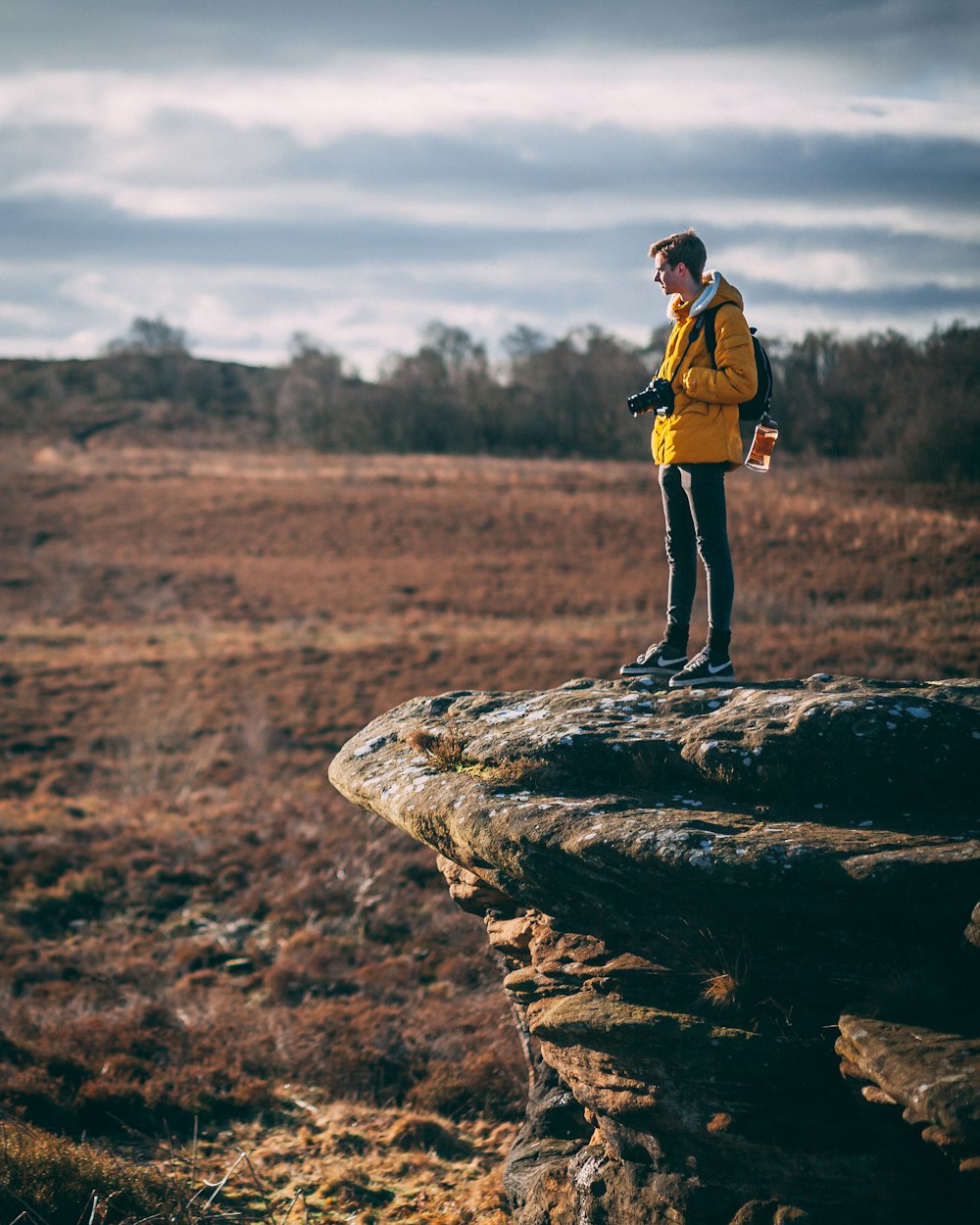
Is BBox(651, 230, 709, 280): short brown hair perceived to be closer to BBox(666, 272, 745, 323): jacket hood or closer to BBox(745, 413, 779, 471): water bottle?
BBox(666, 272, 745, 323): jacket hood

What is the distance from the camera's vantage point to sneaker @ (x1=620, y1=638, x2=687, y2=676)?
20.8ft

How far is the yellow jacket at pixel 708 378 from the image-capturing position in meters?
5.38

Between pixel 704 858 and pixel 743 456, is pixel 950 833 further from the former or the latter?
pixel 743 456

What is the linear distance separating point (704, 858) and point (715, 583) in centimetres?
202

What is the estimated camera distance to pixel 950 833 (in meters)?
4.36

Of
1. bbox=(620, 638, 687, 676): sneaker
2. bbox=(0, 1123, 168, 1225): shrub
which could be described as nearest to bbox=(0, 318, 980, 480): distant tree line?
bbox=(620, 638, 687, 676): sneaker

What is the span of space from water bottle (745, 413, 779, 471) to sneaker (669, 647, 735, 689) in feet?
3.76

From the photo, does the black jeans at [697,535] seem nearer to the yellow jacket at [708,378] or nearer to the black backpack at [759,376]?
the yellow jacket at [708,378]

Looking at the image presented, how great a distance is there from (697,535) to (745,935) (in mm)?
2343

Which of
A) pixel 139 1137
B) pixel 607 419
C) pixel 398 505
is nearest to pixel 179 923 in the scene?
pixel 139 1137

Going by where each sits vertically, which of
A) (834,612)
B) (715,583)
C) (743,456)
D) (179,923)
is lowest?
(179,923)

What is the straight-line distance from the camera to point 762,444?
226 inches

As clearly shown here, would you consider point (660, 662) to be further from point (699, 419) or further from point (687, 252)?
point (687, 252)

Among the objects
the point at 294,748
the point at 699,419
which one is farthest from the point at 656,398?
the point at 294,748
